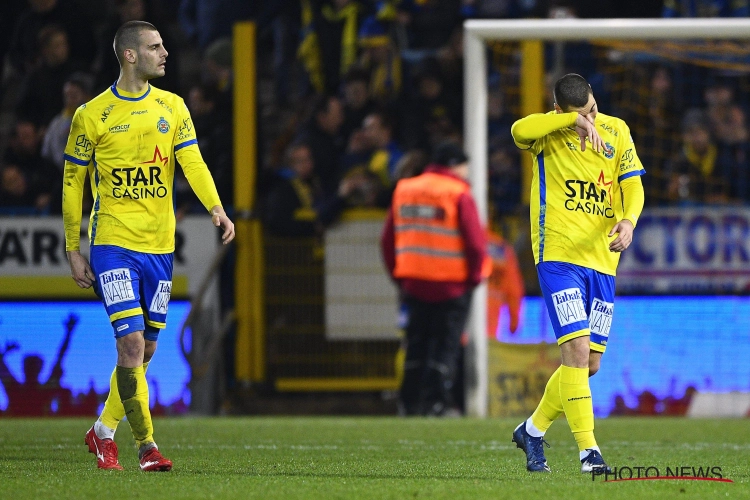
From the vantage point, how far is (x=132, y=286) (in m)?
6.76

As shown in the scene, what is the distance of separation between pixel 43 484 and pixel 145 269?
126 centimetres

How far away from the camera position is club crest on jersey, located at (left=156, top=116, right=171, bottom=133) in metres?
6.88

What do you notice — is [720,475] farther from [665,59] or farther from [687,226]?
[665,59]

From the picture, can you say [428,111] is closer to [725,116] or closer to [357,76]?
[357,76]

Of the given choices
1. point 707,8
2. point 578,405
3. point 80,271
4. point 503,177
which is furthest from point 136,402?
point 707,8

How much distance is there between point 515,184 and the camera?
13.5m

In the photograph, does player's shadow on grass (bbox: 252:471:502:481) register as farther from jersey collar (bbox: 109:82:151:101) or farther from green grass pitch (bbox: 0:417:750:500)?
jersey collar (bbox: 109:82:151:101)

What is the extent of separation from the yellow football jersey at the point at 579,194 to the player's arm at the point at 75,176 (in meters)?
2.15

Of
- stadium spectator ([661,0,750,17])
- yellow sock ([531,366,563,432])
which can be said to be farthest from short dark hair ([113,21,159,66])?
stadium spectator ([661,0,750,17])

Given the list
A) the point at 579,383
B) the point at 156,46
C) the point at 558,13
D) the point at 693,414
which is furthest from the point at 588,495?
the point at 558,13

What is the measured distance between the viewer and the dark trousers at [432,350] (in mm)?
11422

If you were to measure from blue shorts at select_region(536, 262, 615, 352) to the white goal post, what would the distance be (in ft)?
16.9

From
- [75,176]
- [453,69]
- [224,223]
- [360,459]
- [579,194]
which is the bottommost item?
[360,459]
